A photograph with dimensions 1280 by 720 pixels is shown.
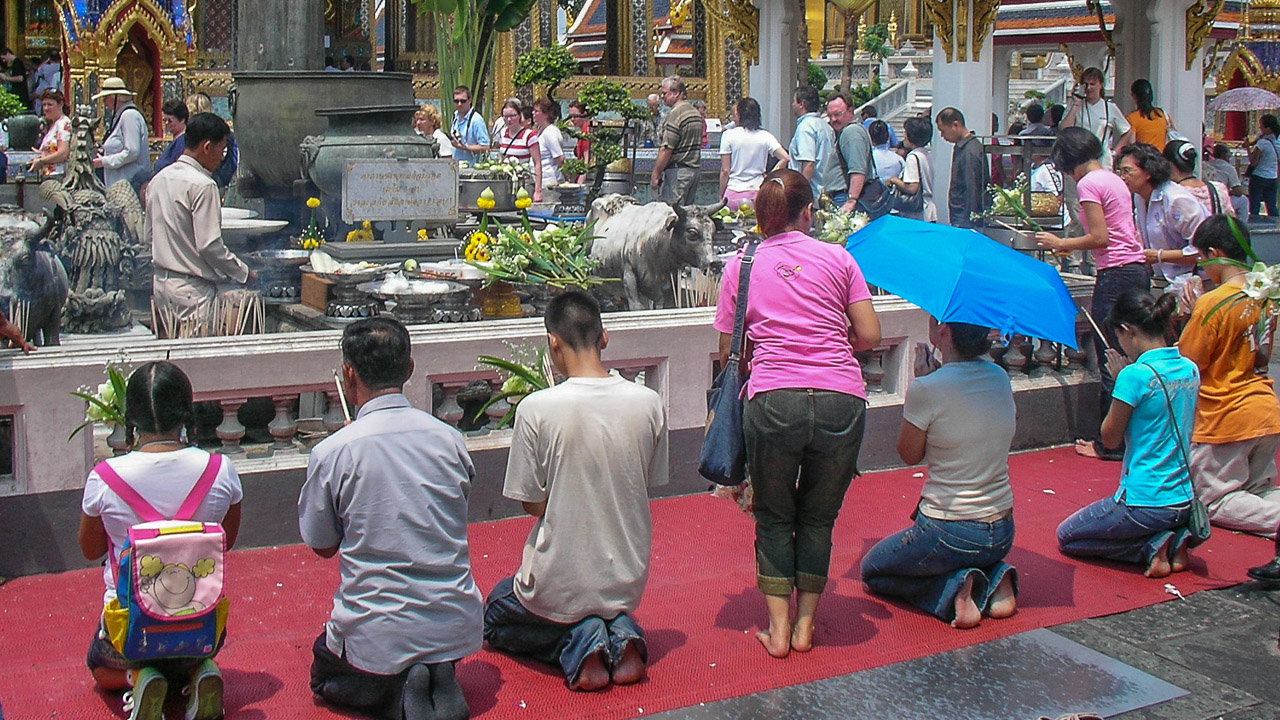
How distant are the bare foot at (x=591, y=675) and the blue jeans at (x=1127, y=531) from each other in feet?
8.99

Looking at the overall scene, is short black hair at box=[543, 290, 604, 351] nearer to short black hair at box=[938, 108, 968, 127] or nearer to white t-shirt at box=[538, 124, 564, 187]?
short black hair at box=[938, 108, 968, 127]

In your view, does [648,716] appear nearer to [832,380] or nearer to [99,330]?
[832,380]

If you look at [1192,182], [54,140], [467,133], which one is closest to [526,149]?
[467,133]

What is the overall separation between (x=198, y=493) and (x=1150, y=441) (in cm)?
415

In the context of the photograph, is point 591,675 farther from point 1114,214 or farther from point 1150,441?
point 1114,214

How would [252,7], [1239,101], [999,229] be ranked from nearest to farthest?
1. [999,229]
2. [252,7]
3. [1239,101]

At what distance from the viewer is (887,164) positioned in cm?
1296

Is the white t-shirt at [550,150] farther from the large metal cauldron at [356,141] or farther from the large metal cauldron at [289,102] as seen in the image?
the large metal cauldron at [356,141]

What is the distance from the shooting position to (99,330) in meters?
7.07

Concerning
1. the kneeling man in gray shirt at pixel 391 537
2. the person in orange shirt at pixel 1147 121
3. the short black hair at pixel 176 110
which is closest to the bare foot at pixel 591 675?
the kneeling man in gray shirt at pixel 391 537

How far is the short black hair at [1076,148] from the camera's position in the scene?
301 inches

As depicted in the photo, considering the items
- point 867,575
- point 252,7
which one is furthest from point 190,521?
point 252,7

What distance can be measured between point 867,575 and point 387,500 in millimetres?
2461

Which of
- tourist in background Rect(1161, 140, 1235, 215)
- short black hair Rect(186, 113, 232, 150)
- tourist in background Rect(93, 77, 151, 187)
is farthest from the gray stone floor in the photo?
tourist in background Rect(93, 77, 151, 187)
